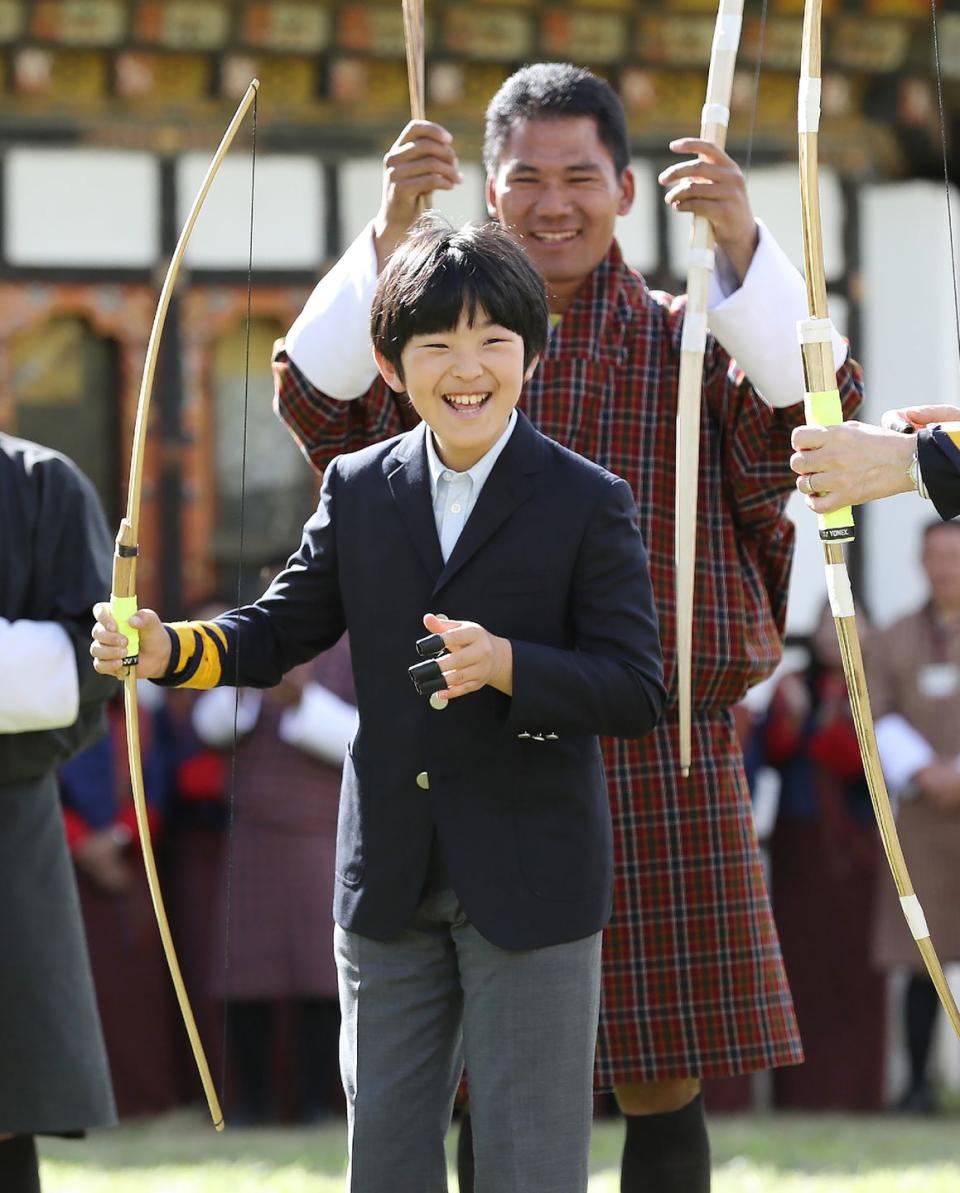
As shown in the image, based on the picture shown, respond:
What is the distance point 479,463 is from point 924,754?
423 centimetres

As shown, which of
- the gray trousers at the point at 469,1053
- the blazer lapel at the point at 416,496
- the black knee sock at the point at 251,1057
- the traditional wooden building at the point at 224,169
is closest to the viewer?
the gray trousers at the point at 469,1053

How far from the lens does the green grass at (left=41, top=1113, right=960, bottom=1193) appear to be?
5.70 meters

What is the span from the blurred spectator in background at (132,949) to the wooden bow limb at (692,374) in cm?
363

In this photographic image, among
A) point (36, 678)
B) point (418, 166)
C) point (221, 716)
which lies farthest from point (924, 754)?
point (418, 166)

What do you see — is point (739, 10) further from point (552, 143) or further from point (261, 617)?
point (261, 617)

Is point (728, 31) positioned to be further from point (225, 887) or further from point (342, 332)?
point (225, 887)

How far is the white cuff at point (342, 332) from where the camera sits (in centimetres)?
349

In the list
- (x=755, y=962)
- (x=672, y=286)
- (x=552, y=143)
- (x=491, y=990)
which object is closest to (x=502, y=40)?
(x=672, y=286)

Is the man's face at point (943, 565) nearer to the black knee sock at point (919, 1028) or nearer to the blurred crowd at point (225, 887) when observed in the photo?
the black knee sock at point (919, 1028)

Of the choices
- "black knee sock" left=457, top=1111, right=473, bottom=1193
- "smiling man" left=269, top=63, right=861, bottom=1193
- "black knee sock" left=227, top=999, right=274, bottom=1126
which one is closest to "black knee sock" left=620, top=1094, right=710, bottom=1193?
"smiling man" left=269, top=63, right=861, bottom=1193

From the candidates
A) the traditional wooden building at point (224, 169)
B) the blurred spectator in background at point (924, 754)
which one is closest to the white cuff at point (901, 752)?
the blurred spectator in background at point (924, 754)

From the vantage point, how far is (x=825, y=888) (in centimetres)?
720

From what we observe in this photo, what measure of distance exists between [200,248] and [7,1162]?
197 inches

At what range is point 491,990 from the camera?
283cm
